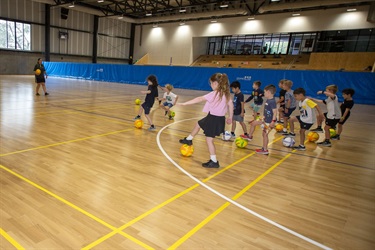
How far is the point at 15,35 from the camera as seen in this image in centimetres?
2744

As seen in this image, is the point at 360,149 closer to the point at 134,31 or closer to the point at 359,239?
the point at 359,239

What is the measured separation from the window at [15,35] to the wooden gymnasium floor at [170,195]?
2700cm

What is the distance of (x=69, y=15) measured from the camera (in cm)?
3141

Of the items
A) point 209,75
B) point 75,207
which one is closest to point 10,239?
point 75,207

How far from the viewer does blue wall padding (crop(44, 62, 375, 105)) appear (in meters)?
15.9

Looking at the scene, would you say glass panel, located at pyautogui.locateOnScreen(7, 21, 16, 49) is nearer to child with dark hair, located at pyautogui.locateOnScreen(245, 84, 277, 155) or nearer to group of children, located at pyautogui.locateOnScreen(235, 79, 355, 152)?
group of children, located at pyautogui.locateOnScreen(235, 79, 355, 152)

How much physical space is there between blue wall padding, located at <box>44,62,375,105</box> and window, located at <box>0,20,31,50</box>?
10.8ft

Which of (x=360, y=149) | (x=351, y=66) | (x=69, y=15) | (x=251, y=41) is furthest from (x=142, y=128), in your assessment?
(x=69, y=15)

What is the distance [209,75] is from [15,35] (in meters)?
21.8

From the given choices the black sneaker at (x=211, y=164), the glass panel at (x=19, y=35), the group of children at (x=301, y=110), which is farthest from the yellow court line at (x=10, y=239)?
the glass panel at (x=19, y=35)

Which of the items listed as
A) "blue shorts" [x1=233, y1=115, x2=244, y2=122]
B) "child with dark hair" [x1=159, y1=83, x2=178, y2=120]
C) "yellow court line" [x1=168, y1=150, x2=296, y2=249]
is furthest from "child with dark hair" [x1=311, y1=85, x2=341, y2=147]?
"child with dark hair" [x1=159, y1=83, x2=178, y2=120]

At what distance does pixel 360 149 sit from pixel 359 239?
4.56 metres

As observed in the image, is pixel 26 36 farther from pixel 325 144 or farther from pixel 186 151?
pixel 325 144

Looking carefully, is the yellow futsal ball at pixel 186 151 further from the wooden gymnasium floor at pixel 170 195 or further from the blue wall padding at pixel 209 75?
the blue wall padding at pixel 209 75
